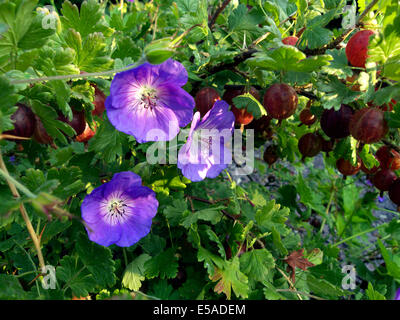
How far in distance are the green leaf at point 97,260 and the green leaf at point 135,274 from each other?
8 centimetres

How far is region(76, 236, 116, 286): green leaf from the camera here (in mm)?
688

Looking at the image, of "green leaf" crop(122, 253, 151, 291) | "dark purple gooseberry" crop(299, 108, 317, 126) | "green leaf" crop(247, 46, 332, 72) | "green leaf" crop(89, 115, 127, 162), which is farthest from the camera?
"dark purple gooseberry" crop(299, 108, 317, 126)

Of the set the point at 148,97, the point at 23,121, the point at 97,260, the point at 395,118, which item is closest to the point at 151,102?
the point at 148,97

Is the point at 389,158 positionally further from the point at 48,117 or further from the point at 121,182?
the point at 48,117

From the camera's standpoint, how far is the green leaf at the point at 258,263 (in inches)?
28.7

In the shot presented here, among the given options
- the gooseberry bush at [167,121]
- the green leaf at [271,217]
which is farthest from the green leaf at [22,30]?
the green leaf at [271,217]

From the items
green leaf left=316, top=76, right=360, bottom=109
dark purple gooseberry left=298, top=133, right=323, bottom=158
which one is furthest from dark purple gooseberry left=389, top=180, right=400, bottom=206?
green leaf left=316, top=76, right=360, bottom=109

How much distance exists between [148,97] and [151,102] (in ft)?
0.04

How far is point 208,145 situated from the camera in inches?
30.2

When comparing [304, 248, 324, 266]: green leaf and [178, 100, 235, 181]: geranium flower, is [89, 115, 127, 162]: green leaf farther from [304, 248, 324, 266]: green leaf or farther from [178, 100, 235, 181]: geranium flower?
[304, 248, 324, 266]: green leaf

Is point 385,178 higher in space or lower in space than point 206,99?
lower
